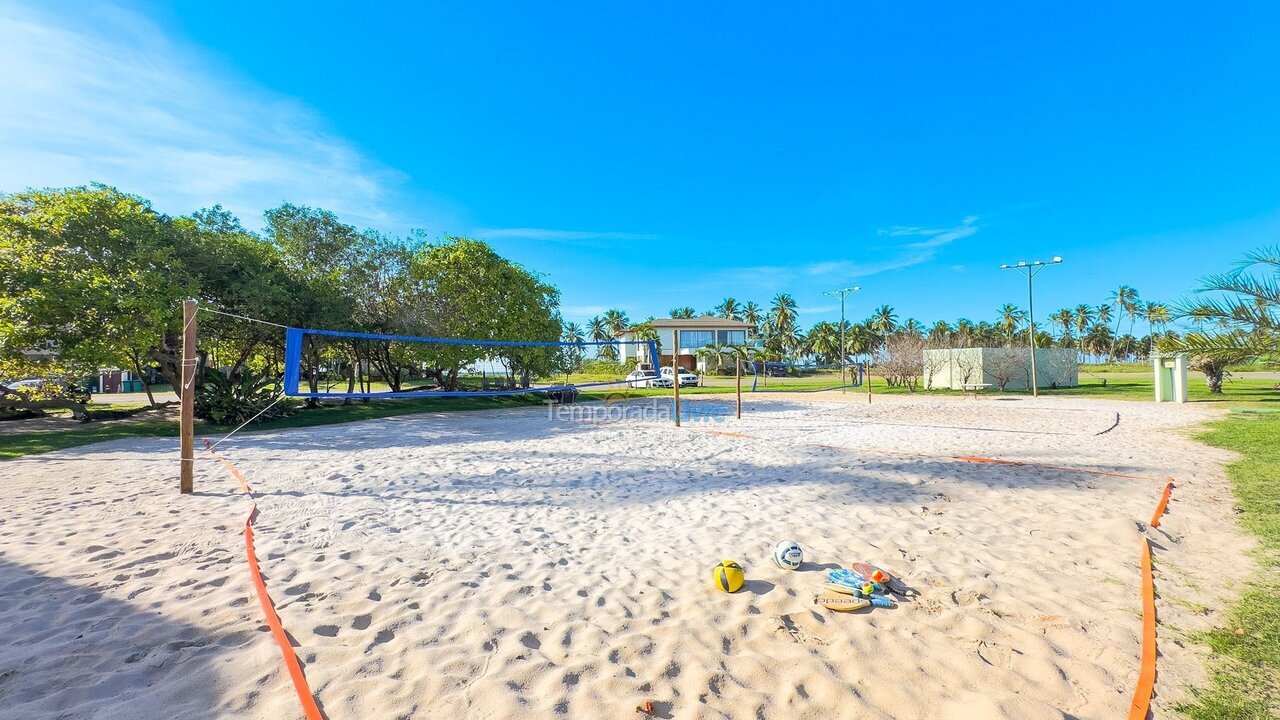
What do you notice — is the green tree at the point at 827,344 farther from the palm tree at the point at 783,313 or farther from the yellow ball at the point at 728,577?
the yellow ball at the point at 728,577

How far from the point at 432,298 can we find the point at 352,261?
310 cm

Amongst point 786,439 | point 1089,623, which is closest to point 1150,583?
point 1089,623

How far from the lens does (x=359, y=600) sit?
10.5 feet

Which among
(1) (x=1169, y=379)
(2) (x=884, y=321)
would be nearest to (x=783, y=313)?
(2) (x=884, y=321)

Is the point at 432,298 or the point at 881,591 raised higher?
the point at 432,298

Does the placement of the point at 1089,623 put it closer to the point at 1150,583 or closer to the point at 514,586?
the point at 1150,583

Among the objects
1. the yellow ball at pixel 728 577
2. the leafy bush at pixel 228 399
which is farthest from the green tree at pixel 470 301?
the yellow ball at pixel 728 577

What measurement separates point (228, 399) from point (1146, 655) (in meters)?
16.6

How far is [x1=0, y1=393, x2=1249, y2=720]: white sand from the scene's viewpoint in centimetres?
231

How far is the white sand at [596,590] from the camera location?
2314 mm

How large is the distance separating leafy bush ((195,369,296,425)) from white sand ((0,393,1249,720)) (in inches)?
228

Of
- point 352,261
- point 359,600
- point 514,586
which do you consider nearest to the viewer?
point 359,600

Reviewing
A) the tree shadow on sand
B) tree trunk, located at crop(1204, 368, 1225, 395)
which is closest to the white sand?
the tree shadow on sand

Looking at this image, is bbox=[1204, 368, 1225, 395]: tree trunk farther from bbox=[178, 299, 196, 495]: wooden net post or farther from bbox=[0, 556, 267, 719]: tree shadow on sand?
bbox=[178, 299, 196, 495]: wooden net post
